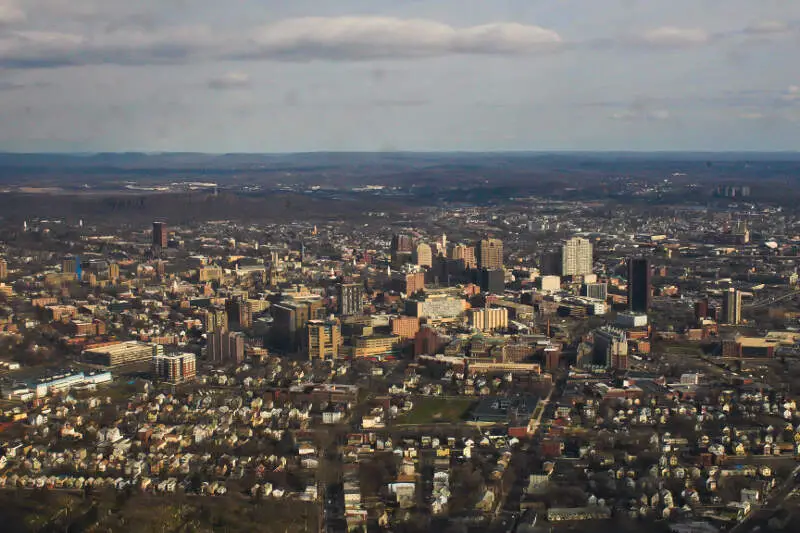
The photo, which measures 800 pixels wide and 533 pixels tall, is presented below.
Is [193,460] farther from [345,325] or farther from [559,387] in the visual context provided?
[345,325]

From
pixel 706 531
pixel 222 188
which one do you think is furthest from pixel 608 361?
pixel 222 188

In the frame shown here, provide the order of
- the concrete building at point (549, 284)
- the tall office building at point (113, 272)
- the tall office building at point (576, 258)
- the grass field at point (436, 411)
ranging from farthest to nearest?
the tall office building at point (576, 258)
the tall office building at point (113, 272)
the concrete building at point (549, 284)
the grass field at point (436, 411)

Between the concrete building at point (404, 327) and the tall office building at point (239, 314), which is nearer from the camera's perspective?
the concrete building at point (404, 327)

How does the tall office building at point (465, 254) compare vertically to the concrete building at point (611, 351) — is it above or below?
above

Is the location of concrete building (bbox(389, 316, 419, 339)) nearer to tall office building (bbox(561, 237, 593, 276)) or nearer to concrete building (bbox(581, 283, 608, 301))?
concrete building (bbox(581, 283, 608, 301))

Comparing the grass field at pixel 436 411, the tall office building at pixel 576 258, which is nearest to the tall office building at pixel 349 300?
the grass field at pixel 436 411

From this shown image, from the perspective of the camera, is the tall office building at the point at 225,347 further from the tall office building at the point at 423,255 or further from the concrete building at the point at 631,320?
the tall office building at the point at 423,255
